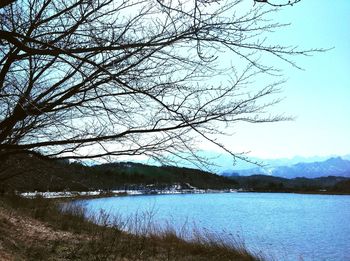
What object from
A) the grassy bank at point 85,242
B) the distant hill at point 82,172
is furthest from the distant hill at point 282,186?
the distant hill at point 82,172

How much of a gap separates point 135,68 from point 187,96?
831mm

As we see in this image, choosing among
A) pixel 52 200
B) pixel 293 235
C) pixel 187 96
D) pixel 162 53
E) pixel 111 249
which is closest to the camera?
pixel 162 53

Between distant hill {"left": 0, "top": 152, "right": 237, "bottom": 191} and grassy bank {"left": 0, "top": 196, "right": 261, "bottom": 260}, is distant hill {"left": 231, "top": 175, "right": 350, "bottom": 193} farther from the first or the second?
distant hill {"left": 0, "top": 152, "right": 237, "bottom": 191}

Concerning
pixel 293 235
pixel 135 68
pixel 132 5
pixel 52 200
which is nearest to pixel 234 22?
pixel 135 68

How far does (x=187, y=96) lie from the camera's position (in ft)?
20.4

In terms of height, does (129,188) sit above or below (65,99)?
above

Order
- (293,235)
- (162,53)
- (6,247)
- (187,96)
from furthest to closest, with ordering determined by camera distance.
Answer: (293,235), (6,247), (187,96), (162,53)

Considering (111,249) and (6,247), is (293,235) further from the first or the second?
(6,247)

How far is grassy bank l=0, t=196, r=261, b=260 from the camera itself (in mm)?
7209

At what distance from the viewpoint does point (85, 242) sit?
884cm

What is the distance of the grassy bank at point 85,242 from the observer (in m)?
7.21

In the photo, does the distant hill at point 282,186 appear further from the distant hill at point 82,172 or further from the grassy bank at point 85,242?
the distant hill at point 82,172

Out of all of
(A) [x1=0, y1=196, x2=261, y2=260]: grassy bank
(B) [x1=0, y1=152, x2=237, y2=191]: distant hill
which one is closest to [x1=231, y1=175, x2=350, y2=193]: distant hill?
(A) [x1=0, y1=196, x2=261, y2=260]: grassy bank

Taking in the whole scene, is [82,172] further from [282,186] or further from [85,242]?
[282,186]
